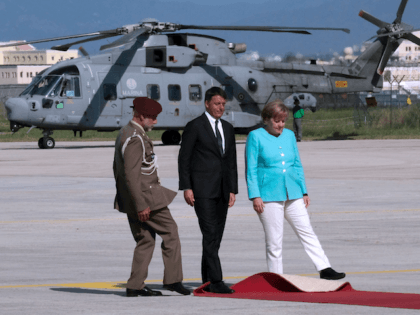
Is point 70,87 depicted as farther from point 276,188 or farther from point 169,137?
point 276,188

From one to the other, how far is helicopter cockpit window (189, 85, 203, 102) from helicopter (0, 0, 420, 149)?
0.06ft

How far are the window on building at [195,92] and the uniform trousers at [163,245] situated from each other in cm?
2633

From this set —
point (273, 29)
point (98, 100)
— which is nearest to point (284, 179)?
point (273, 29)

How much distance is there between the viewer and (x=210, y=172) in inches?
292

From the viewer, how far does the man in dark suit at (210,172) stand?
7316 mm

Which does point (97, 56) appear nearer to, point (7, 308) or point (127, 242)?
point (127, 242)

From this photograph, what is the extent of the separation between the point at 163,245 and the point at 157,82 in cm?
2576

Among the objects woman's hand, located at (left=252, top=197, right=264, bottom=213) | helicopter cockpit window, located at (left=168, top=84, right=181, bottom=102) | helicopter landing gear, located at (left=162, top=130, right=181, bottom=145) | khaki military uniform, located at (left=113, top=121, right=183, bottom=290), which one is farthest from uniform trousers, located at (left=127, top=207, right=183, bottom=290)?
helicopter landing gear, located at (left=162, top=130, right=181, bottom=145)

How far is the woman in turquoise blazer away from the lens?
7.43 m

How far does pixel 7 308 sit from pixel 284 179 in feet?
9.19

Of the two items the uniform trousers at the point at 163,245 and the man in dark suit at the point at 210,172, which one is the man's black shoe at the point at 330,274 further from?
the uniform trousers at the point at 163,245

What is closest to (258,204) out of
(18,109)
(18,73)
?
(18,109)

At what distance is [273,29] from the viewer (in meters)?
29.1

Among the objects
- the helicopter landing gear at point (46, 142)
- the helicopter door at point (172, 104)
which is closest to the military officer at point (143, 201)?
the helicopter landing gear at point (46, 142)
